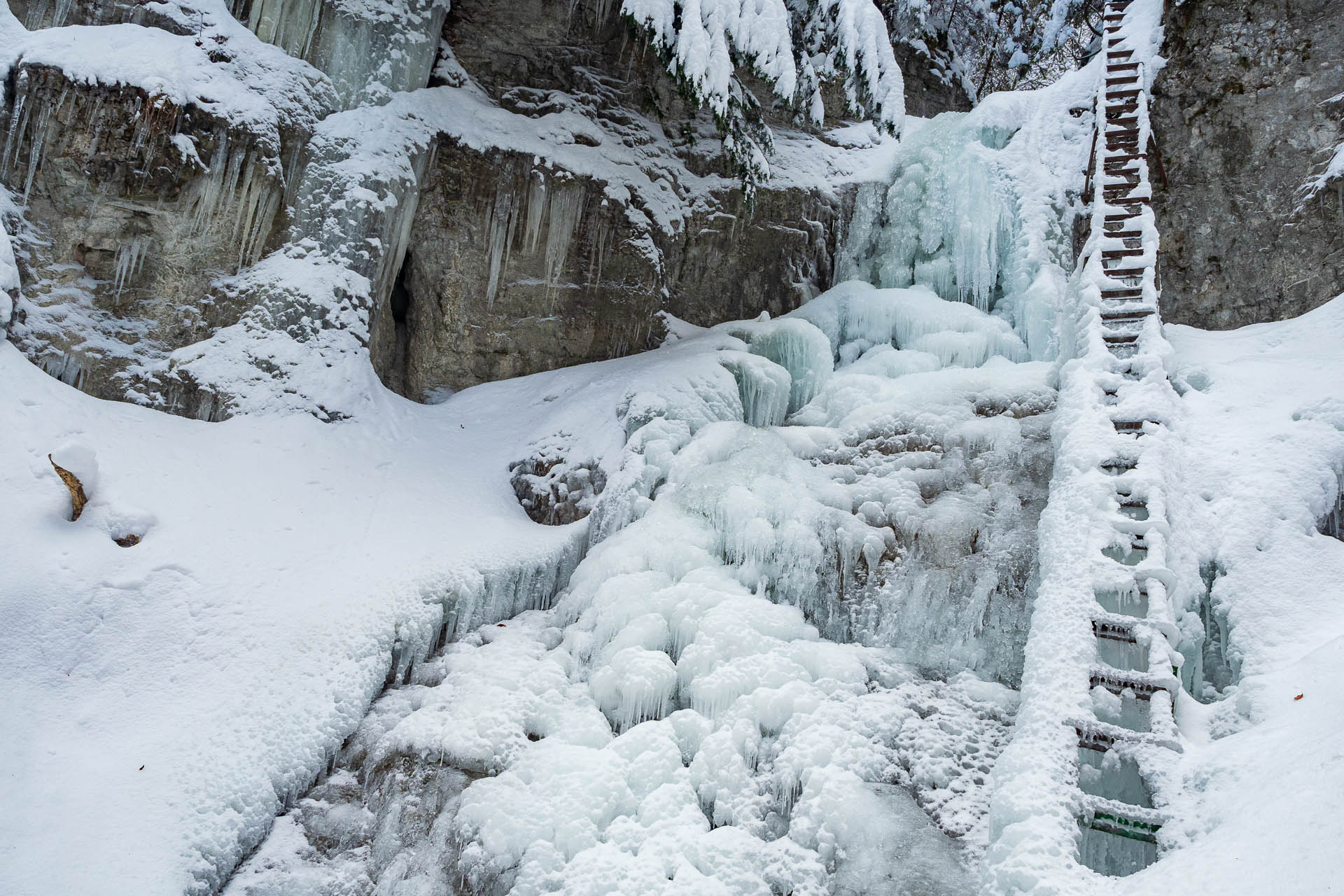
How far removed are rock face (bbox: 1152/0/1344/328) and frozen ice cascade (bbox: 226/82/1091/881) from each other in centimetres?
239

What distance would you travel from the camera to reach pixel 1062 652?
400cm

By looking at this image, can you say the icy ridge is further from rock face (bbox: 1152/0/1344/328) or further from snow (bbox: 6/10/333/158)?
snow (bbox: 6/10/333/158)

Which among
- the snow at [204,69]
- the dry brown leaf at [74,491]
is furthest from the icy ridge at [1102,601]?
the snow at [204,69]

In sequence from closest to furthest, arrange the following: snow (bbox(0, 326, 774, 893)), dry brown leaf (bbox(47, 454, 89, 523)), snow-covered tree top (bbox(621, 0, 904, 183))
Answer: snow (bbox(0, 326, 774, 893))
dry brown leaf (bbox(47, 454, 89, 523))
snow-covered tree top (bbox(621, 0, 904, 183))

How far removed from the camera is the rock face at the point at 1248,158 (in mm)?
7465

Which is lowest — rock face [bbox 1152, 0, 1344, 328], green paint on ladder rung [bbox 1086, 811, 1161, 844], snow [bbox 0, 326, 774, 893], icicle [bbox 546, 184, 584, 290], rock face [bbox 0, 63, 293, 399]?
snow [bbox 0, 326, 774, 893]

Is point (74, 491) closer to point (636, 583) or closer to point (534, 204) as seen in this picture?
point (636, 583)

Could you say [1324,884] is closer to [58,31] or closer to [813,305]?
[813,305]

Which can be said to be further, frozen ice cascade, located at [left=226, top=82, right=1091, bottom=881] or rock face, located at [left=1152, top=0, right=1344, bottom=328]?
rock face, located at [left=1152, top=0, right=1344, bottom=328]

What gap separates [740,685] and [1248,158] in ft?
23.3

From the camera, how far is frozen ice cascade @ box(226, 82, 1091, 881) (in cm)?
419

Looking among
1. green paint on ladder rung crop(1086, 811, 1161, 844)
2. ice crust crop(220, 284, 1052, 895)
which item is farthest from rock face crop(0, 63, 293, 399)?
green paint on ladder rung crop(1086, 811, 1161, 844)

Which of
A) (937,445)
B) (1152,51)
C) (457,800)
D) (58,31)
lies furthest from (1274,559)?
(58,31)

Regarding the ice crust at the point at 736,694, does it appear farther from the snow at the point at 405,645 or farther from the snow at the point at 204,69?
the snow at the point at 204,69
